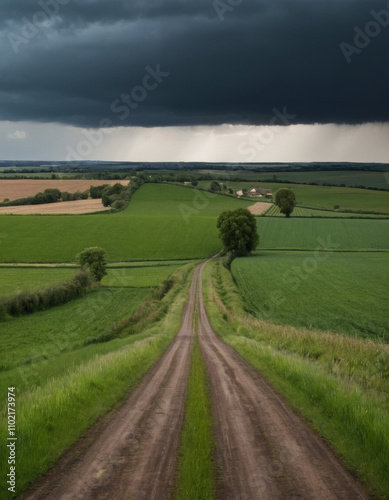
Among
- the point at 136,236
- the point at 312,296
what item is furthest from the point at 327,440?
the point at 136,236

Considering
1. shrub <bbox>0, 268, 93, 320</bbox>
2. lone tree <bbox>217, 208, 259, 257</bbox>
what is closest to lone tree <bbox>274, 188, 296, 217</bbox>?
lone tree <bbox>217, 208, 259, 257</bbox>

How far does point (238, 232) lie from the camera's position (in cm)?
8044

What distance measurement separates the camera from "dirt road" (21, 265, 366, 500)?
630cm

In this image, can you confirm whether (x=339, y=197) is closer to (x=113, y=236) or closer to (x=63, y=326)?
(x=113, y=236)

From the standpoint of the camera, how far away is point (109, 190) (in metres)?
149

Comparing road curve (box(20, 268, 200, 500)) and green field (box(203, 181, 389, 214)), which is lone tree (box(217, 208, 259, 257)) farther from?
road curve (box(20, 268, 200, 500))

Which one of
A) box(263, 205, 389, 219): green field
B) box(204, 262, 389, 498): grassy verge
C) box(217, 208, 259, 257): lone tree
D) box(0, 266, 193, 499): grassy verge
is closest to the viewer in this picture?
box(0, 266, 193, 499): grassy verge

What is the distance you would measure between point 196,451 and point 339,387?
4779mm

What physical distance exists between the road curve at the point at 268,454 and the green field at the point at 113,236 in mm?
71696

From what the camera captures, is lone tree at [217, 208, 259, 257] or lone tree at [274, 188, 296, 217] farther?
lone tree at [274, 188, 296, 217]

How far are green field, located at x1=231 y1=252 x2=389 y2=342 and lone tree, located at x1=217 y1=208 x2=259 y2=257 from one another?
12621 mm

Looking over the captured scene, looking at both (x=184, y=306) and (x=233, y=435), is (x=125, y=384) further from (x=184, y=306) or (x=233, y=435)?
(x=184, y=306)

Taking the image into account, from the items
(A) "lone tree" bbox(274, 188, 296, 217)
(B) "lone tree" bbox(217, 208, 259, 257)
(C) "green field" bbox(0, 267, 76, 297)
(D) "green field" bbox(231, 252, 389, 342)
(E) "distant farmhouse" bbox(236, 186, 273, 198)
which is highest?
(E) "distant farmhouse" bbox(236, 186, 273, 198)

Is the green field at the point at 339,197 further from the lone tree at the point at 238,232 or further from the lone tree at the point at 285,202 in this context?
the lone tree at the point at 238,232
